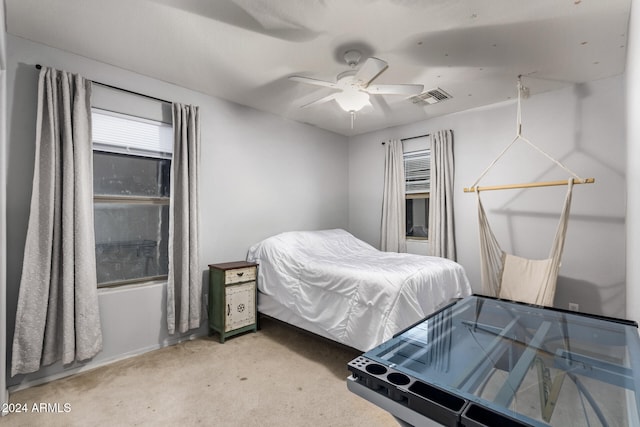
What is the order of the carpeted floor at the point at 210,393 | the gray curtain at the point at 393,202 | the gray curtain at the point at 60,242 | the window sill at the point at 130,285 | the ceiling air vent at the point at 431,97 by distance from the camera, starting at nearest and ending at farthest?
the carpeted floor at the point at 210,393 < the gray curtain at the point at 60,242 < the window sill at the point at 130,285 < the ceiling air vent at the point at 431,97 < the gray curtain at the point at 393,202

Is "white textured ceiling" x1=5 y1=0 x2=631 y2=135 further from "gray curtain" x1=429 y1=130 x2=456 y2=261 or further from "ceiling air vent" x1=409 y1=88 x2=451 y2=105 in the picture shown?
"gray curtain" x1=429 y1=130 x2=456 y2=261

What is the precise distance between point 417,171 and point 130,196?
10.5ft

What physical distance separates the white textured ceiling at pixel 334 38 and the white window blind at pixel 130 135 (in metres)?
0.43

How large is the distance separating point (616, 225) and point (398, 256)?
1.86 meters

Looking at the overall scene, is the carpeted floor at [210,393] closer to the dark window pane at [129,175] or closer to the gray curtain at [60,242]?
the gray curtain at [60,242]

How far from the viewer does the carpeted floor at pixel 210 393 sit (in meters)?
1.78

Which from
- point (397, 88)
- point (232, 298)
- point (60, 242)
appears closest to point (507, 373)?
point (397, 88)

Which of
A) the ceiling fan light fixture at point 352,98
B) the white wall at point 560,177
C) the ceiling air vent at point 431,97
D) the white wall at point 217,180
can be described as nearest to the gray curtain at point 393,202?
the white wall at point 560,177

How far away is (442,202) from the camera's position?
3559 millimetres

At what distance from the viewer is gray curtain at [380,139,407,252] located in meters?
3.97

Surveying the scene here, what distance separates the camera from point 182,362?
2.47 m

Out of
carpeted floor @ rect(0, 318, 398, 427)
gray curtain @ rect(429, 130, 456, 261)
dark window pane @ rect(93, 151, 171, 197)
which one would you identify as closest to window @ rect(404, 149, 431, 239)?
gray curtain @ rect(429, 130, 456, 261)

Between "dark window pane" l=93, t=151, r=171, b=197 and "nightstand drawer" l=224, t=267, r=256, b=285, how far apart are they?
3.10ft

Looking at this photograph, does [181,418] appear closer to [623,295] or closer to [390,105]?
[390,105]
